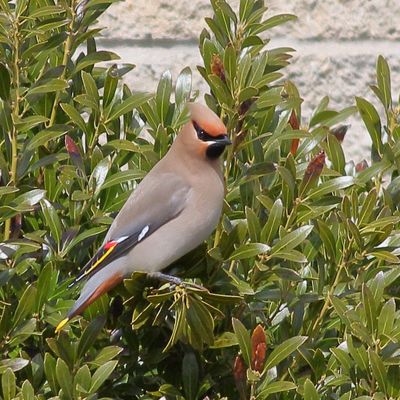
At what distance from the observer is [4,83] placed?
2.71m

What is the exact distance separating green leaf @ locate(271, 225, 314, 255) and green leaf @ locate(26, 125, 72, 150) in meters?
0.53

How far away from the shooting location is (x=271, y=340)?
265 centimetres

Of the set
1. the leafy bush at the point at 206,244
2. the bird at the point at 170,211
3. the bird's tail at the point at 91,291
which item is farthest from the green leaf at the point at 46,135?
the bird's tail at the point at 91,291

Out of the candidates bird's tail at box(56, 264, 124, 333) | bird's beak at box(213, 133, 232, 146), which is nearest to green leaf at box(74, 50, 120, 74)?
bird's beak at box(213, 133, 232, 146)

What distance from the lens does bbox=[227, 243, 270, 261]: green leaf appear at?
2510 mm

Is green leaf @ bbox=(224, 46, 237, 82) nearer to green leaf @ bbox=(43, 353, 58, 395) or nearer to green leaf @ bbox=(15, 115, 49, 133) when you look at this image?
green leaf @ bbox=(15, 115, 49, 133)

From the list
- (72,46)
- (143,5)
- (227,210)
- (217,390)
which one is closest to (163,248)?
(227,210)

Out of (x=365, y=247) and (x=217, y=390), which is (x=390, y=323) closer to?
(x=365, y=247)

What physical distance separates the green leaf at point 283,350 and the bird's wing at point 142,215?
1.32 feet

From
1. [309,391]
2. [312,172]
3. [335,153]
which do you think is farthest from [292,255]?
[335,153]

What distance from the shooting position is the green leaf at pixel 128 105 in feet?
9.12

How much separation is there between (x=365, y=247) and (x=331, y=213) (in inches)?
6.0

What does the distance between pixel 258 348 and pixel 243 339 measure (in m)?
0.03

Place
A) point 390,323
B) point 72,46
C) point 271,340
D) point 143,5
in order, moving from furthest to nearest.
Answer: point 143,5, point 72,46, point 271,340, point 390,323
